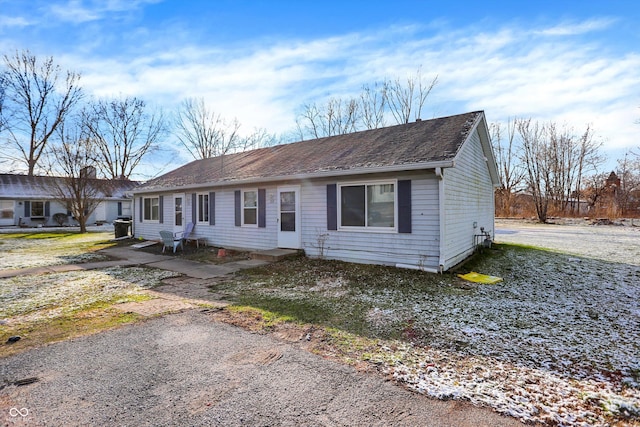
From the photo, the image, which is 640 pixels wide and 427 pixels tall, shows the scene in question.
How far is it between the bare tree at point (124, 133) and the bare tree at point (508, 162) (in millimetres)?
34385

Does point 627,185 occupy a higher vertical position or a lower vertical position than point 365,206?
higher

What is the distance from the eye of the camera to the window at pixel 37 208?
23.9 metres

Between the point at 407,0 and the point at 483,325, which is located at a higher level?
the point at 407,0

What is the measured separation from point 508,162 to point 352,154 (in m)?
30.5

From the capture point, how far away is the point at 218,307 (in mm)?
5180

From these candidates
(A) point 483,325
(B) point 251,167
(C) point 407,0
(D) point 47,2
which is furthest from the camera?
(B) point 251,167

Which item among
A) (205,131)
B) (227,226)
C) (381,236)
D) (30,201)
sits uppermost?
(205,131)

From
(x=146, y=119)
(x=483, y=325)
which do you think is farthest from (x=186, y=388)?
(x=146, y=119)

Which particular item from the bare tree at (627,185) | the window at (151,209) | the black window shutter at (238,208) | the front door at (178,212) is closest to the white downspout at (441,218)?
the black window shutter at (238,208)

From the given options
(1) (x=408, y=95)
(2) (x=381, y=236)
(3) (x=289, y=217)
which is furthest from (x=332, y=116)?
(2) (x=381, y=236)

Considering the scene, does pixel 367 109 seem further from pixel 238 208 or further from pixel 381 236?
pixel 381 236

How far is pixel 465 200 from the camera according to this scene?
909 cm

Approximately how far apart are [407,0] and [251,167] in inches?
284

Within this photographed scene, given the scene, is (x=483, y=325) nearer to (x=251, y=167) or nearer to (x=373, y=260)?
(x=373, y=260)
